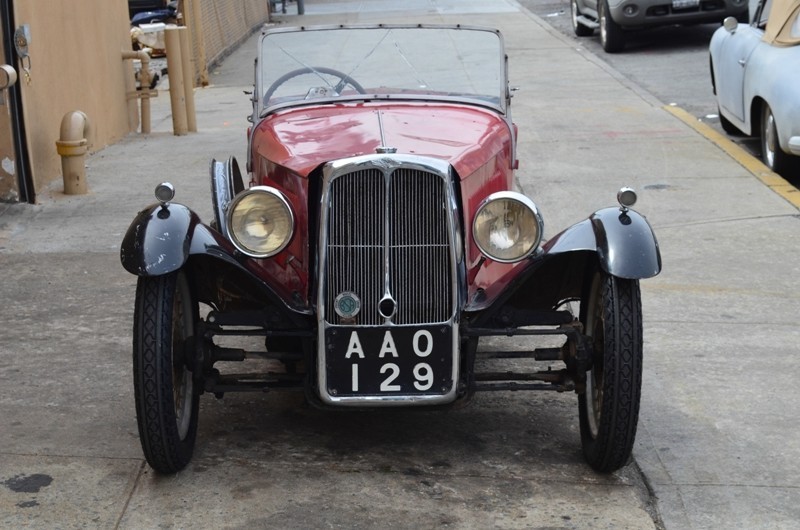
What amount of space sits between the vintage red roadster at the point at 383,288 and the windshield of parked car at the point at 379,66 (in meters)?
0.97

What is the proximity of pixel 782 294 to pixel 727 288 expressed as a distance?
0.30 metres

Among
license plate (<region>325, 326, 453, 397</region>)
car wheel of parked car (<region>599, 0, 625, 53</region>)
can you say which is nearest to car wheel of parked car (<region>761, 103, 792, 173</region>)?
license plate (<region>325, 326, 453, 397</region>)

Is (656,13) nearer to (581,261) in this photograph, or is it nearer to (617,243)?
(581,261)

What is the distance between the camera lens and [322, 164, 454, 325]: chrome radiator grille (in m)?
4.63

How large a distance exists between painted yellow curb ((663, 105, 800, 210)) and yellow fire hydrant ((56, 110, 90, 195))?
519 centimetres

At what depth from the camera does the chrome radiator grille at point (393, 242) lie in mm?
4629

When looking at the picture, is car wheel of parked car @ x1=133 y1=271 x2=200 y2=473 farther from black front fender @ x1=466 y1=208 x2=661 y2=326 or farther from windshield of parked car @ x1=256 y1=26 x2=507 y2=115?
windshield of parked car @ x1=256 y1=26 x2=507 y2=115

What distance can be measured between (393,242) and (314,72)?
189 centimetres

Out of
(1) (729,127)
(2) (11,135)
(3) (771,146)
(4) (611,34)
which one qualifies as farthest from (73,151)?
(4) (611,34)

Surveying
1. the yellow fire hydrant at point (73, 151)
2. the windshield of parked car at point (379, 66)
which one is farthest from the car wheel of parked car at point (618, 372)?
the yellow fire hydrant at point (73, 151)

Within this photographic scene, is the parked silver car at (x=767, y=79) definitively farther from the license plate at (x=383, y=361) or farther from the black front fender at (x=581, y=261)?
the license plate at (x=383, y=361)

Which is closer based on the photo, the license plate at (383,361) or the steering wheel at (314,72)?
the license plate at (383,361)

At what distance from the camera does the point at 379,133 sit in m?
5.28

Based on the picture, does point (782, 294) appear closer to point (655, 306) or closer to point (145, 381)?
point (655, 306)
